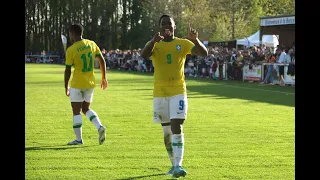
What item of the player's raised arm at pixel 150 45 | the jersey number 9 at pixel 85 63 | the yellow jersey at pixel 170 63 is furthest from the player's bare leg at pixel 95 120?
the player's raised arm at pixel 150 45

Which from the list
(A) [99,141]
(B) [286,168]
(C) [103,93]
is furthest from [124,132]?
(C) [103,93]

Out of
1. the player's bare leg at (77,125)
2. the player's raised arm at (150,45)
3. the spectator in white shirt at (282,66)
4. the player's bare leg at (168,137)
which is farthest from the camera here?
the spectator in white shirt at (282,66)

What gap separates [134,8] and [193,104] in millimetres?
67643

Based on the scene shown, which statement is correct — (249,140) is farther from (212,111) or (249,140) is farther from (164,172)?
(212,111)

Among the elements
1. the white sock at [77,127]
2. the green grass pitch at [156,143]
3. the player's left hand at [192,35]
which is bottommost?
the green grass pitch at [156,143]

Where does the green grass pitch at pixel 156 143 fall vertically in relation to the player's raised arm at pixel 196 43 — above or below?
below

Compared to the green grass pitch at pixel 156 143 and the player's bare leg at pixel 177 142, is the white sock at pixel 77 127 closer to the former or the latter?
the green grass pitch at pixel 156 143

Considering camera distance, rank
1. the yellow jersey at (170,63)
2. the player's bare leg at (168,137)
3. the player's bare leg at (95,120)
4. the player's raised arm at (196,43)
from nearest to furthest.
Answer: the player's raised arm at (196,43) → the yellow jersey at (170,63) → the player's bare leg at (168,137) → the player's bare leg at (95,120)

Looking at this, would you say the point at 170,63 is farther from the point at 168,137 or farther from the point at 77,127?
the point at 77,127

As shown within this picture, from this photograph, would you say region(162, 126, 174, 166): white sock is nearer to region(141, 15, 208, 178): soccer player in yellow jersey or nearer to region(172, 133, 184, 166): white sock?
region(141, 15, 208, 178): soccer player in yellow jersey

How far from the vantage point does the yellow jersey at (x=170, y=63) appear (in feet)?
26.0

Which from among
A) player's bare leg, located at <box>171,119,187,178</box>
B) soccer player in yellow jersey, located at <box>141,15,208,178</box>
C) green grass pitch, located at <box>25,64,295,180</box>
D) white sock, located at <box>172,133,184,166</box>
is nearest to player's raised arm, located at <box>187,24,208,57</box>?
soccer player in yellow jersey, located at <box>141,15,208,178</box>

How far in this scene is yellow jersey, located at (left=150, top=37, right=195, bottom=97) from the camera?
7.93 meters

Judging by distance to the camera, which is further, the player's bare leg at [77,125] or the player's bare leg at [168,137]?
the player's bare leg at [77,125]
